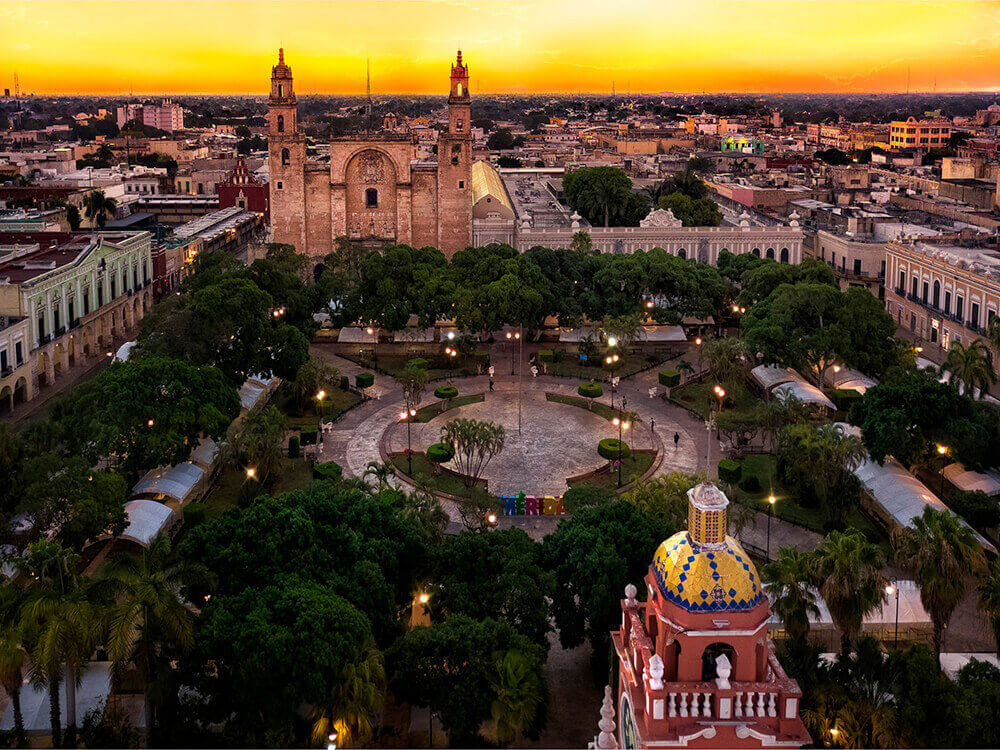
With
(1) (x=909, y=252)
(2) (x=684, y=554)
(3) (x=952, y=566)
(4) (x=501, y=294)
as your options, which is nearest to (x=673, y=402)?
(4) (x=501, y=294)

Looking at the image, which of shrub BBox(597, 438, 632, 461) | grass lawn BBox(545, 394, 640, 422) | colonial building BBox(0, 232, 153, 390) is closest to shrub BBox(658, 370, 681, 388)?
grass lawn BBox(545, 394, 640, 422)

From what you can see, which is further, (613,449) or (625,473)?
(613,449)

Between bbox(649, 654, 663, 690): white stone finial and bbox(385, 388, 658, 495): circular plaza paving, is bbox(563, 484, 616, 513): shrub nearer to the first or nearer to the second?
bbox(385, 388, 658, 495): circular plaza paving

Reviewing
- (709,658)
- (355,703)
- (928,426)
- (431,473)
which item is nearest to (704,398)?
(928,426)

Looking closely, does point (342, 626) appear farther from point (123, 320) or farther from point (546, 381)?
point (123, 320)

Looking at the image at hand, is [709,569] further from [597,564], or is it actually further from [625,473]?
[625,473]
